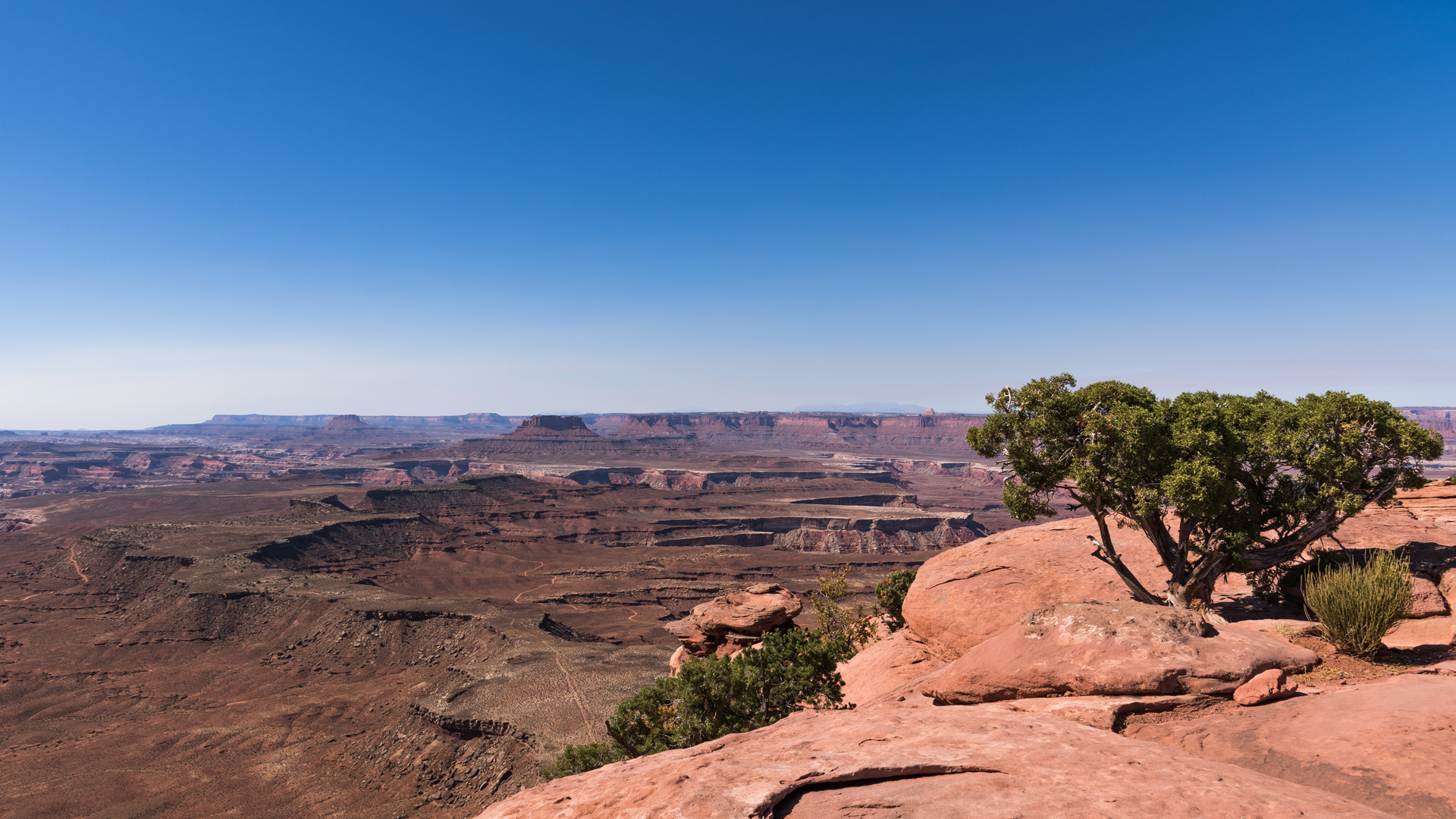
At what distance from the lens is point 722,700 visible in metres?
19.6

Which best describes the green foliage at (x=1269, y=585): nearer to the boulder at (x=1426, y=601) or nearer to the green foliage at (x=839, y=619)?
the boulder at (x=1426, y=601)

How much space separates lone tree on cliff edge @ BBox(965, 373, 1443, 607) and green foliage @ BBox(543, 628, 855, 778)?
344 inches

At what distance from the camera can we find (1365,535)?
910 inches

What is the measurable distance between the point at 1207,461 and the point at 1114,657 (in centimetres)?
778

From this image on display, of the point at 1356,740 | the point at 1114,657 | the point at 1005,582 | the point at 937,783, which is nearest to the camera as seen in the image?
the point at 937,783

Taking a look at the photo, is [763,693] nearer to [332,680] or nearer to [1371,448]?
[1371,448]

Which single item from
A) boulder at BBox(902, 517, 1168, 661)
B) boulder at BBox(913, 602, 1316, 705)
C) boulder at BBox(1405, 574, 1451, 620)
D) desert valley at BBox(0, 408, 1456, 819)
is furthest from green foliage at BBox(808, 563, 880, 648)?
boulder at BBox(1405, 574, 1451, 620)

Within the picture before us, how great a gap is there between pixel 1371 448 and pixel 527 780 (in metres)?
38.1

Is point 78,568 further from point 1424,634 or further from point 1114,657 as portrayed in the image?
point 1424,634

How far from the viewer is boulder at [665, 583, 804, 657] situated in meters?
31.2

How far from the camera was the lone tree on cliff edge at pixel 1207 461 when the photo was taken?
16.2 metres

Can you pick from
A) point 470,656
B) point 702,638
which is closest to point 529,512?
point 470,656

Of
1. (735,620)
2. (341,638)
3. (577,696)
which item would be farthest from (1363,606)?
(341,638)

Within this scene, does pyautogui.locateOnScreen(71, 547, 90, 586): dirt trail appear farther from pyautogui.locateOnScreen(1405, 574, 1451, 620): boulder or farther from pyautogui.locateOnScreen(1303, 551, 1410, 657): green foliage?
pyautogui.locateOnScreen(1405, 574, 1451, 620): boulder
